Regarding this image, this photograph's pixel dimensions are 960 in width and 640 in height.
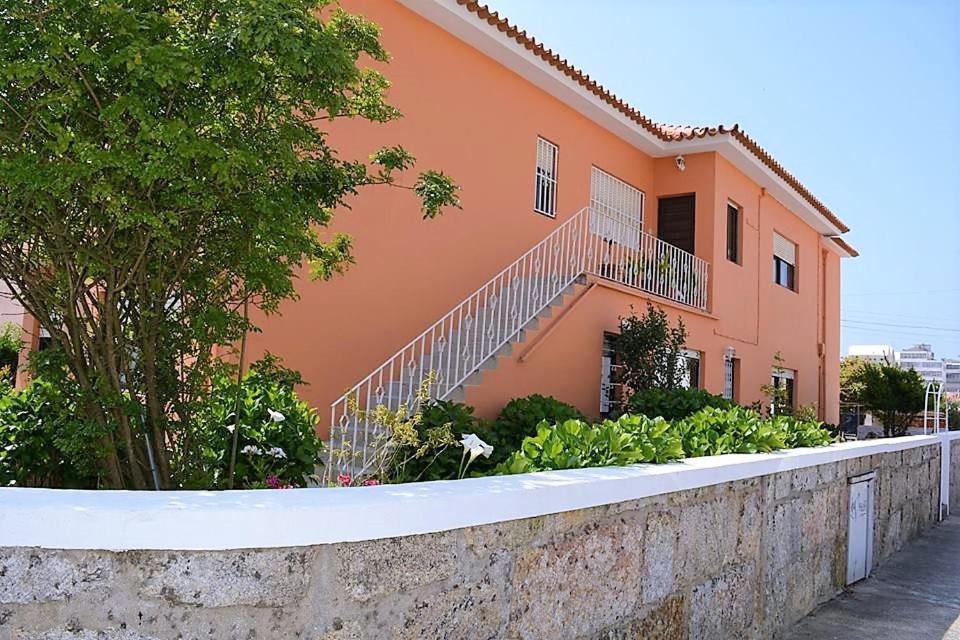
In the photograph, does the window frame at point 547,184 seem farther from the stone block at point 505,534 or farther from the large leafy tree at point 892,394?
the large leafy tree at point 892,394

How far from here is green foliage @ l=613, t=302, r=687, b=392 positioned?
10781mm

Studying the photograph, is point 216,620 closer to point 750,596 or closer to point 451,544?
point 451,544

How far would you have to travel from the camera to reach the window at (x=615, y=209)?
1298 centimetres

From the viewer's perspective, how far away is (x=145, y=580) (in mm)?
2197

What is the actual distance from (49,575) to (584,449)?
2.57 meters

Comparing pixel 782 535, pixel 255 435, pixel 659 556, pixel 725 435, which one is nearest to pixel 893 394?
pixel 725 435

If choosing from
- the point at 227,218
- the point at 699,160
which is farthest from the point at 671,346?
the point at 227,218

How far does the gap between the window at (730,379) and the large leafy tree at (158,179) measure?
11.7 meters

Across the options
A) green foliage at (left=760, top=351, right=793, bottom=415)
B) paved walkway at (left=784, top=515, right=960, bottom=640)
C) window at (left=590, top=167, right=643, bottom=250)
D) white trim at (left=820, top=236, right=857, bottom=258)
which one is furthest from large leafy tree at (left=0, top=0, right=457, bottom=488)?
white trim at (left=820, top=236, right=857, bottom=258)

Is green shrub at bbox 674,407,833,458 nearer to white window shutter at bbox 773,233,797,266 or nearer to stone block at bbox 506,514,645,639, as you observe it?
stone block at bbox 506,514,645,639

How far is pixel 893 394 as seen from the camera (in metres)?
23.0

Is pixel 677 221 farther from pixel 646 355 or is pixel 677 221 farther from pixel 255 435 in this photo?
pixel 255 435

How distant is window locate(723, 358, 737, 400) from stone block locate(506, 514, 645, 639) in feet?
38.4

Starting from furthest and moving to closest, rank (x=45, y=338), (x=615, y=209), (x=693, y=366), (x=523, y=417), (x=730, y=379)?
(x=730, y=379) < (x=615, y=209) < (x=693, y=366) < (x=523, y=417) < (x=45, y=338)
